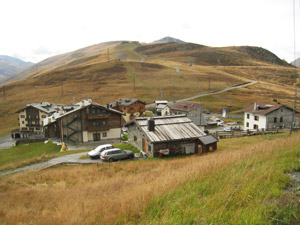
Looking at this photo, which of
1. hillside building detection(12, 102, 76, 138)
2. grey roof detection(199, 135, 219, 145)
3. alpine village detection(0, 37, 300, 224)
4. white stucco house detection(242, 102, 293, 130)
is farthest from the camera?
hillside building detection(12, 102, 76, 138)

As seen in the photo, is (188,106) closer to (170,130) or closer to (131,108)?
(131,108)

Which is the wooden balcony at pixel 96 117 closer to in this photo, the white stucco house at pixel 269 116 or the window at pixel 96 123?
the window at pixel 96 123

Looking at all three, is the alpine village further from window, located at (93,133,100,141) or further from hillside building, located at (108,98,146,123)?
hillside building, located at (108,98,146,123)

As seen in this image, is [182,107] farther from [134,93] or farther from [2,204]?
[2,204]

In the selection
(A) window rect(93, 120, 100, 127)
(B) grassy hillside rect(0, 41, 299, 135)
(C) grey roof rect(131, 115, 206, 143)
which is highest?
(B) grassy hillside rect(0, 41, 299, 135)

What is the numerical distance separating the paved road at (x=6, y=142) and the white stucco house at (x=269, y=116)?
64.7 meters

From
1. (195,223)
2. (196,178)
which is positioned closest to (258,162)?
(196,178)

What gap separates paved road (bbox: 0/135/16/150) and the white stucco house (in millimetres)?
64702

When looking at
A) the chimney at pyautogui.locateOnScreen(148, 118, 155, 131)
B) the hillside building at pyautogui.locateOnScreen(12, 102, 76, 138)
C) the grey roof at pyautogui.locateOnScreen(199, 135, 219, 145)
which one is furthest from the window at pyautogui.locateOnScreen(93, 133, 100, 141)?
the hillside building at pyautogui.locateOnScreen(12, 102, 76, 138)

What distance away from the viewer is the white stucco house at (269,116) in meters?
54.8

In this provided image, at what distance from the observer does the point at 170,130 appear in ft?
96.2

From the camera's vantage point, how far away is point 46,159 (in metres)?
29.0

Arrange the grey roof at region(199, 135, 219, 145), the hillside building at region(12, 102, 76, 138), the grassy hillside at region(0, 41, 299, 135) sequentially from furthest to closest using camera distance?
the grassy hillside at region(0, 41, 299, 135), the hillside building at region(12, 102, 76, 138), the grey roof at region(199, 135, 219, 145)

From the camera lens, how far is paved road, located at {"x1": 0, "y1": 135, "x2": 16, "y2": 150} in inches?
2306
